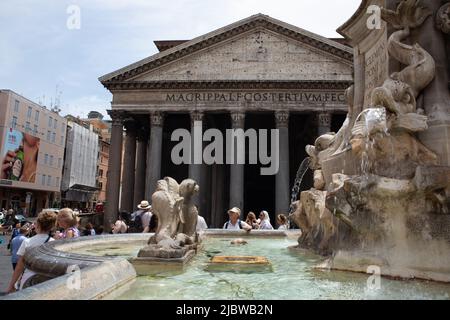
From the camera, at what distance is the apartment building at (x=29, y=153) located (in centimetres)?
3462

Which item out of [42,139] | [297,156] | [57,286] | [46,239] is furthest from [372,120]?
[42,139]

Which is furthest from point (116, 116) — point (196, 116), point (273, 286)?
point (273, 286)

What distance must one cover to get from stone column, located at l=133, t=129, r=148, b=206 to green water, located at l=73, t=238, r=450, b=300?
23.7 meters

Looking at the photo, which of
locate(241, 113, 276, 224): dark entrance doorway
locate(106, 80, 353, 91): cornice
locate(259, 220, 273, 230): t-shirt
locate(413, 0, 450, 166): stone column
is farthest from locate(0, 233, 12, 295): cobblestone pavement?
locate(241, 113, 276, 224): dark entrance doorway

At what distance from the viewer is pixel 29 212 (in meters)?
39.6

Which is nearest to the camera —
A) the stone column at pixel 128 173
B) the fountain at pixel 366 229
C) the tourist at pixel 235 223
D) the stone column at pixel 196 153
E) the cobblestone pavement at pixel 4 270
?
the fountain at pixel 366 229

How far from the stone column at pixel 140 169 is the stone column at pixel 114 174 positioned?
301cm

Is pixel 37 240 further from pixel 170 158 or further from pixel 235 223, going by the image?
pixel 170 158

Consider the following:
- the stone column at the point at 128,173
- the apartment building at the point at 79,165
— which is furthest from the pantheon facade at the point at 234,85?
the apartment building at the point at 79,165

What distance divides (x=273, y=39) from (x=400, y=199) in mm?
22598

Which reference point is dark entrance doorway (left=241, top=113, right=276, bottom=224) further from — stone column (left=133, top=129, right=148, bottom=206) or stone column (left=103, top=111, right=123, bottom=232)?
stone column (left=103, top=111, right=123, bottom=232)

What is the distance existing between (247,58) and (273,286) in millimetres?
22269

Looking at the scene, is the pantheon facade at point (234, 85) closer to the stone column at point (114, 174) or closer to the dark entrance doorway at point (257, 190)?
the stone column at point (114, 174)
